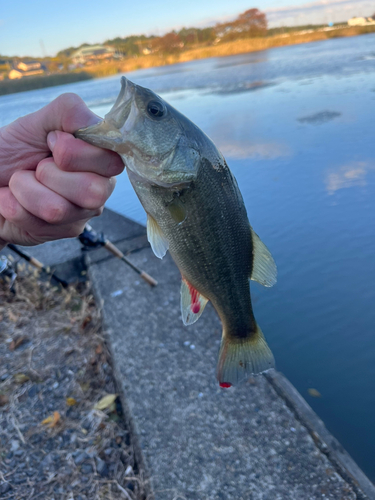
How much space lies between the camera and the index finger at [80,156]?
1.34m

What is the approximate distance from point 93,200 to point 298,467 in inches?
69.6

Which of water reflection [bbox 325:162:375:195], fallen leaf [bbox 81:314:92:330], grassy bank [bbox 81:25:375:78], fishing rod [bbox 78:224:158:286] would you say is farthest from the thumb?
grassy bank [bbox 81:25:375:78]

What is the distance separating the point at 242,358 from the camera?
1.66 m

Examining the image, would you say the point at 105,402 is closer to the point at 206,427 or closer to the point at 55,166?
the point at 206,427

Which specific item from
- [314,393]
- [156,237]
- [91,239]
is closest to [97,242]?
[91,239]

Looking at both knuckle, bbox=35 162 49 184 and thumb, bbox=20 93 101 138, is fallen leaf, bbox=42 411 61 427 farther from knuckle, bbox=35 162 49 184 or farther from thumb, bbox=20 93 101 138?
thumb, bbox=20 93 101 138

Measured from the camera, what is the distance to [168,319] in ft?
10.3

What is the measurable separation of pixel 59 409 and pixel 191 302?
1.71m

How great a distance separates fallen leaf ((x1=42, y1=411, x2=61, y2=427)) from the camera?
8.07 ft

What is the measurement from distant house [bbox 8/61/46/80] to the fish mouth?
9.49m

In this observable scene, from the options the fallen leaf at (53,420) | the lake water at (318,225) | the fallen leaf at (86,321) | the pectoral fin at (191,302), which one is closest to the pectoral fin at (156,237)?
the pectoral fin at (191,302)

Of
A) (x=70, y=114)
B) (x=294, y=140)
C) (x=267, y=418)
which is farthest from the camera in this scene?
(x=294, y=140)

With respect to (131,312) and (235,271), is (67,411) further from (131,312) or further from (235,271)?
(235,271)

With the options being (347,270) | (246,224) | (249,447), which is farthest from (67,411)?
(347,270)
